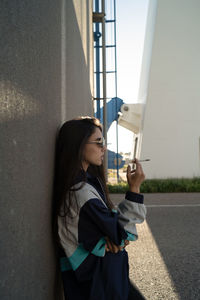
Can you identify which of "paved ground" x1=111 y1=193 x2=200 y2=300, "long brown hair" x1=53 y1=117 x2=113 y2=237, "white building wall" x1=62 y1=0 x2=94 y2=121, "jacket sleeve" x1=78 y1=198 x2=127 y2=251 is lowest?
"paved ground" x1=111 y1=193 x2=200 y2=300

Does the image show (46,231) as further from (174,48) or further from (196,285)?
(174,48)

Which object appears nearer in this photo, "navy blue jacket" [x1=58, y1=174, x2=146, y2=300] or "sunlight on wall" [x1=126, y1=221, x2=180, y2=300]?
"navy blue jacket" [x1=58, y1=174, x2=146, y2=300]

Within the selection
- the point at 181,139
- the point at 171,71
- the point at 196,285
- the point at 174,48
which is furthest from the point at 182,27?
the point at 196,285

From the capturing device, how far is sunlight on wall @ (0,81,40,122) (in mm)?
717

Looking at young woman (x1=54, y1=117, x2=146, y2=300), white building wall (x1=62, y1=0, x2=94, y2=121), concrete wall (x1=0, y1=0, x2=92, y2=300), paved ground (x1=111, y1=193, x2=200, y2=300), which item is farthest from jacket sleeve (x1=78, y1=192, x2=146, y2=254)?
paved ground (x1=111, y1=193, x2=200, y2=300)

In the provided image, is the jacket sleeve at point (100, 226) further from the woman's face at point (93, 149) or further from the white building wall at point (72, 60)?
the white building wall at point (72, 60)

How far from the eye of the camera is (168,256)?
126 inches

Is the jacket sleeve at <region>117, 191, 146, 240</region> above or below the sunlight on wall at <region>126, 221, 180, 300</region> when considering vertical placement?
above

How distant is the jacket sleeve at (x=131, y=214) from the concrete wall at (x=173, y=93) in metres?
9.78

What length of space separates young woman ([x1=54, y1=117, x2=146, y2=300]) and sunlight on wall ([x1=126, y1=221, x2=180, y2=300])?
1.24 metres

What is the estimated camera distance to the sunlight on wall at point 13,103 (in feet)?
2.35

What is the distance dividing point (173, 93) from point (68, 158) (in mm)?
10665

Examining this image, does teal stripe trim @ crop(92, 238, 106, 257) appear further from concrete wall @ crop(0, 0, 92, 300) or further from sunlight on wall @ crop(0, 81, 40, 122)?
sunlight on wall @ crop(0, 81, 40, 122)

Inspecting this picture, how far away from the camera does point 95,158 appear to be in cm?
154
